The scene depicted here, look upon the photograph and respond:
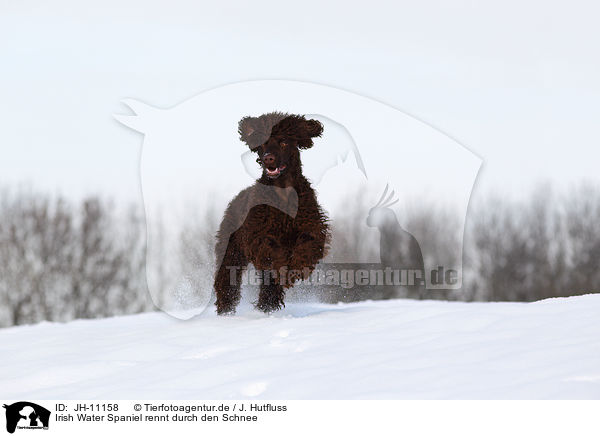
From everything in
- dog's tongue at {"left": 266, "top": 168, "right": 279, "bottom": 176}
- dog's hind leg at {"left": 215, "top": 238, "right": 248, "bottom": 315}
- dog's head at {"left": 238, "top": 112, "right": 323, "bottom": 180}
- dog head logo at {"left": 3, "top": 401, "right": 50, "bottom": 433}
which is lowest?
dog head logo at {"left": 3, "top": 401, "right": 50, "bottom": 433}

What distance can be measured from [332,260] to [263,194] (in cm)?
93

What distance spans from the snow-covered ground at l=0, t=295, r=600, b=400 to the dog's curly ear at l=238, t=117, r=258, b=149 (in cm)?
159

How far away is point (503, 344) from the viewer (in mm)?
3920

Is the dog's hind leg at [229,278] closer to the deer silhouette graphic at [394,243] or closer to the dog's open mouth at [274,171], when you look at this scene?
the dog's open mouth at [274,171]

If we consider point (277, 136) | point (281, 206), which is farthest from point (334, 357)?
point (277, 136)

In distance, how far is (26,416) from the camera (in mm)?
3562

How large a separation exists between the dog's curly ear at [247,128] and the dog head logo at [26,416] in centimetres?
268

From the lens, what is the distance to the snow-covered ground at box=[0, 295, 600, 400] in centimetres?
333

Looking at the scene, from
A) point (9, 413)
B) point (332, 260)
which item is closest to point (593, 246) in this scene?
point (332, 260)

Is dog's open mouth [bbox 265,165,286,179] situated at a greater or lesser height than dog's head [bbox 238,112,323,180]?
lesser

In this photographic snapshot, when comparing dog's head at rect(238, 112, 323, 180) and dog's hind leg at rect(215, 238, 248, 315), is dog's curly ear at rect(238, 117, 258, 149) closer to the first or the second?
dog's head at rect(238, 112, 323, 180)

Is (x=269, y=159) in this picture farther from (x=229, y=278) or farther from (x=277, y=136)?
(x=229, y=278)

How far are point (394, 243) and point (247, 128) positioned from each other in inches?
78.6

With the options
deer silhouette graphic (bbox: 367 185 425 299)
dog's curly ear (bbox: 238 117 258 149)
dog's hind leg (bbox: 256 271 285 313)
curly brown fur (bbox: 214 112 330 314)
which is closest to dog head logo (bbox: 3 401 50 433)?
curly brown fur (bbox: 214 112 330 314)
